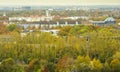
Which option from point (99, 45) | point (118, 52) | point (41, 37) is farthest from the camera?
point (41, 37)

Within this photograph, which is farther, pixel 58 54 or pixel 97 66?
pixel 58 54

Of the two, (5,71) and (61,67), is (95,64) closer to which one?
(61,67)

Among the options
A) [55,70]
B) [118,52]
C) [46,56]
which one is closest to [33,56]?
[46,56]

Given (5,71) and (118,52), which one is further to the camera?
(118,52)

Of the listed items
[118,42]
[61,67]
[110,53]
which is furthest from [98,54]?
[61,67]

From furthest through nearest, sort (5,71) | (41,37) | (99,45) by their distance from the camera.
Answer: (41,37) < (99,45) < (5,71)

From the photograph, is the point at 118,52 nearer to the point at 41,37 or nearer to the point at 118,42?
the point at 118,42
